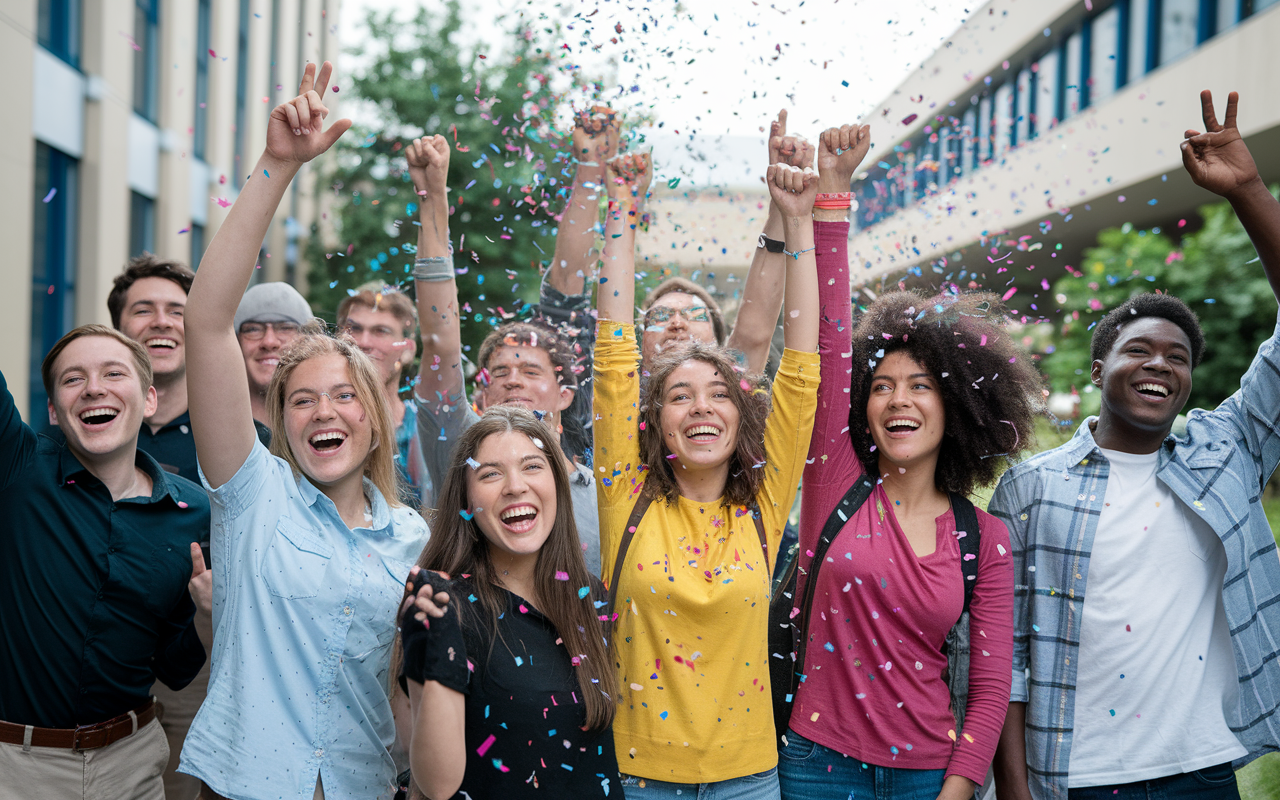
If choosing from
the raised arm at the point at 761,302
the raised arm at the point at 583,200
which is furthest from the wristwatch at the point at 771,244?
the raised arm at the point at 583,200

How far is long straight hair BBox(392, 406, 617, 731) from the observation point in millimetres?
2344

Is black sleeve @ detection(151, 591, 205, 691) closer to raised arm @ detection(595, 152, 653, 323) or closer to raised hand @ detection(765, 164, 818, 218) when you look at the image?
raised arm @ detection(595, 152, 653, 323)

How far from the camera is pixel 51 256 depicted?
879 centimetres

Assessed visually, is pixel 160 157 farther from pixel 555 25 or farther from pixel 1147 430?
pixel 1147 430

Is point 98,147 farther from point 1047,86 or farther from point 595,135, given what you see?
point 1047,86

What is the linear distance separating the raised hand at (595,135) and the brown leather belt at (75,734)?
2236 millimetres

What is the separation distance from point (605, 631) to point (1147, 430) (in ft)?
5.73

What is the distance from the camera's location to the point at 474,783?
7.17 ft

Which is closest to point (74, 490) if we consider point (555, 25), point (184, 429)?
point (184, 429)

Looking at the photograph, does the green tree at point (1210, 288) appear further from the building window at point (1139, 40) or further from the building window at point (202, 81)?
the building window at point (202, 81)

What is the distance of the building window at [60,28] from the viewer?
26.7 feet

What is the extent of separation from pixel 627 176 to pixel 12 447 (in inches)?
75.6

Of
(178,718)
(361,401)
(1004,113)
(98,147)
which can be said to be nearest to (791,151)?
(361,401)

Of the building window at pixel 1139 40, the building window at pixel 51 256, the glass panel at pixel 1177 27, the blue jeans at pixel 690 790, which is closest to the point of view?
the blue jeans at pixel 690 790
